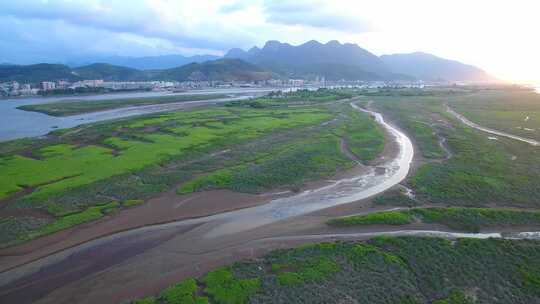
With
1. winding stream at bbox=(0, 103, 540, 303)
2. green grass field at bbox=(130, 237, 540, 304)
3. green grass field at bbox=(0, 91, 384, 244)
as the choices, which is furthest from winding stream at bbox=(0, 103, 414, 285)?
green grass field at bbox=(130, 237, 540, 304)

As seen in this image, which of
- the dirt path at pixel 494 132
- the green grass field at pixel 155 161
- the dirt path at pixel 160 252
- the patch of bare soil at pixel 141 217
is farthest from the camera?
the dirt path at pixel 494 132

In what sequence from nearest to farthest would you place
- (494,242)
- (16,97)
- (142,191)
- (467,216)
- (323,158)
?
(494,242) → (467,216) → (142,191) → (323,158) → (16,97)

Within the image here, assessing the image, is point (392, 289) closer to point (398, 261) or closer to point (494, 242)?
point (398, 261)

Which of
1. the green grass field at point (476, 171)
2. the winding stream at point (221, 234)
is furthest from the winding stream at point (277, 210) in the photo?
the green grass field at point (476, 171)

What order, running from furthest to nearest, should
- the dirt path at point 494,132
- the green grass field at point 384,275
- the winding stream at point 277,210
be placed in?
the dirt path at point 494,132 → the winding stream at point 277,210 → the green grass field at point 384,275

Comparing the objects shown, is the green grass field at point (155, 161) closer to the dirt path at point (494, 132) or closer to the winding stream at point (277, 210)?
the winding stream at point (277, 210)

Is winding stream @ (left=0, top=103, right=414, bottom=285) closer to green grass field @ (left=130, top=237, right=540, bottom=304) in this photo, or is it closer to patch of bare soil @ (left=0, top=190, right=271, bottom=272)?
patch of bare soil @ (left=0, top=190, right=271, bottom=272)

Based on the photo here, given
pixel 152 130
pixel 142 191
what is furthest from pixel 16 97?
pixel 142 191
